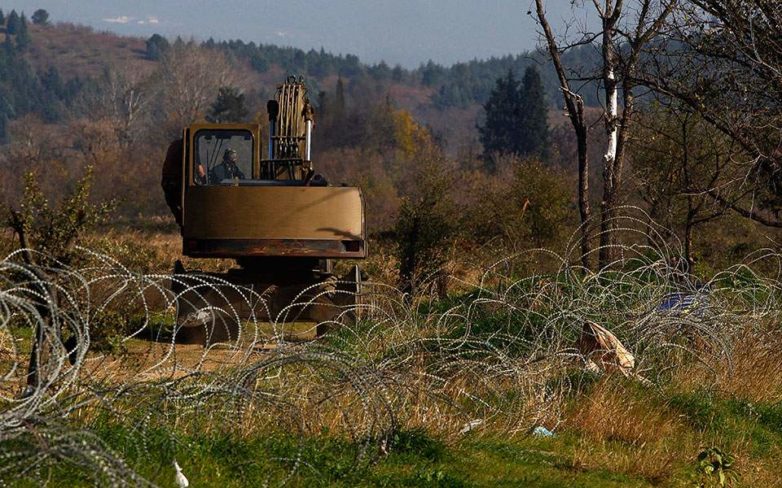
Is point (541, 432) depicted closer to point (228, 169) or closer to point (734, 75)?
point (734, 75)

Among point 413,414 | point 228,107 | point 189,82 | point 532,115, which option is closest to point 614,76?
point 413,414

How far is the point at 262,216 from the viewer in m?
16.0

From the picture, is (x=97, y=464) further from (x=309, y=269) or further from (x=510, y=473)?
(x=309, y=269)

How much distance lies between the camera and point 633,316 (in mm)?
11875

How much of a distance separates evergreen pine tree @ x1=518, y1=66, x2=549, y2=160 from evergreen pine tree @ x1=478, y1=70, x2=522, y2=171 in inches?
27.0

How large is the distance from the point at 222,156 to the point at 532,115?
310 feet

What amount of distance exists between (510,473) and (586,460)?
755mm

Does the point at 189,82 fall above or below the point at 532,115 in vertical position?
above

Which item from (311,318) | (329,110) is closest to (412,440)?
(311,318)

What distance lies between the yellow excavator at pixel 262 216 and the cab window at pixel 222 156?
13 millimetres

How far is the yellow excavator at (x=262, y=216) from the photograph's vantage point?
1600cm

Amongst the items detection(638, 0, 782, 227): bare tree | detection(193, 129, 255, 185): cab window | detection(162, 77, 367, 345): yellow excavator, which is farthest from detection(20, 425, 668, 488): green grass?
detection(193, 129, 255, 185): cab window

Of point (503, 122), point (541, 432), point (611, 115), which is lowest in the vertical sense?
point (503, 122)

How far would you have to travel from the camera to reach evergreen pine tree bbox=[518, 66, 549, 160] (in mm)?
108562
